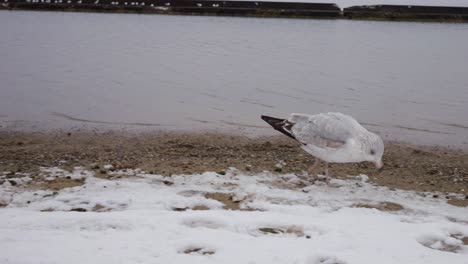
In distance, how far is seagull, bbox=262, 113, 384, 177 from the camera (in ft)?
21.6

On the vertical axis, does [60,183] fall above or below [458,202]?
above

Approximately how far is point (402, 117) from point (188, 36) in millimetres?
13421

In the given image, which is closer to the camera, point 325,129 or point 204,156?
point 325,129

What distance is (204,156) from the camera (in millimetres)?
7914

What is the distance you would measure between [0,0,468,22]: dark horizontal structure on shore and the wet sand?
2368 centimetres

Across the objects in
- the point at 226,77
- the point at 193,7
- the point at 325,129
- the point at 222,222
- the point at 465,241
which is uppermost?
the point at 193,7

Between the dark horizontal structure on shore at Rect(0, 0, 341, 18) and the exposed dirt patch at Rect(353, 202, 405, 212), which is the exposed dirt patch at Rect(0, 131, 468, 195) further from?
the dark horizontal structure on shore at Rect(0, 0, 341, 18)

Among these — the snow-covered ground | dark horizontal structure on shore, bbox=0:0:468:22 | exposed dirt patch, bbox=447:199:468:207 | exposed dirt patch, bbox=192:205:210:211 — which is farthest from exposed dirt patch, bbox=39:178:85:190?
dark horizontal structure on shore, bbox=0:0:468:22

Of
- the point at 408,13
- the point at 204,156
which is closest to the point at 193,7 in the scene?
the point at 408,13

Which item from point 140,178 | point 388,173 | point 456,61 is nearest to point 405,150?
point 388,173

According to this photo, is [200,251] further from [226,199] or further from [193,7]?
[193,7]

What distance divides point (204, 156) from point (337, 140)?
2249mm

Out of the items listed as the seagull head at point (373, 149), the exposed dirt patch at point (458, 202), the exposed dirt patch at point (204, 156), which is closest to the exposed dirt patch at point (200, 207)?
the exposed dirt patch at point (204, 156)

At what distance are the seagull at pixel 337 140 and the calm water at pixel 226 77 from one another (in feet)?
8.60
